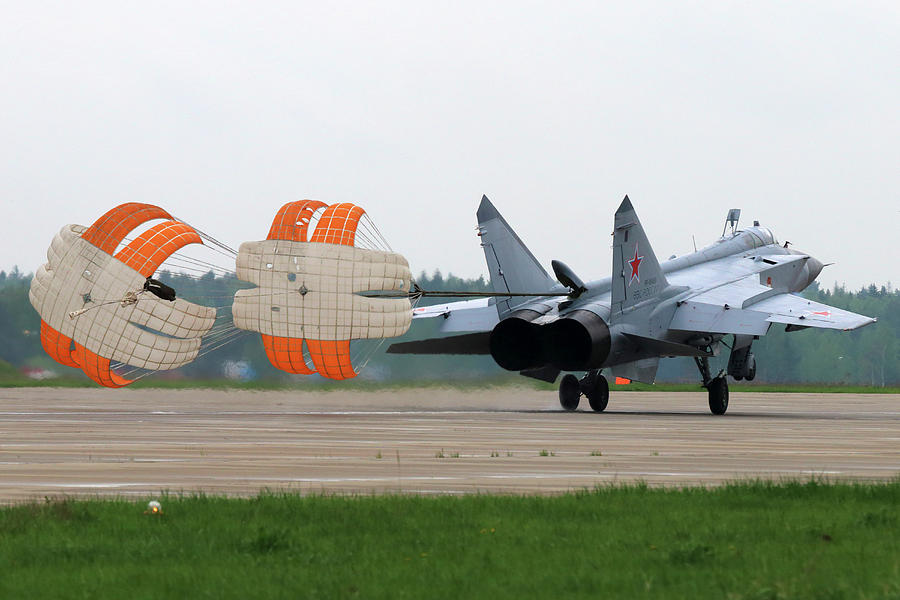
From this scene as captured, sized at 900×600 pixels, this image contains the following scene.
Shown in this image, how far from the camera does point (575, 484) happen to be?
562 inches

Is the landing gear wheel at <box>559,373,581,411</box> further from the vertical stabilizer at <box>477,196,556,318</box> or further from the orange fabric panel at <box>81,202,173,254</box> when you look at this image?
the orange fabric panel at <box>81,202,173,254</box>

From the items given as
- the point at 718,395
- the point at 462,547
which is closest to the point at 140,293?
the point at 718,395

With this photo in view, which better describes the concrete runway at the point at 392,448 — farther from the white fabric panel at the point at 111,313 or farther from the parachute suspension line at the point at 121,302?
the parachute suspension line at the point at 121,302

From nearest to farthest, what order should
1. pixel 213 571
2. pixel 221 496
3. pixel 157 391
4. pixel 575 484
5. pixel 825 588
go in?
pixel 825 588 < pixel 213 571 < pixel 221 496 < pixel 575 484 < pixel 157 391

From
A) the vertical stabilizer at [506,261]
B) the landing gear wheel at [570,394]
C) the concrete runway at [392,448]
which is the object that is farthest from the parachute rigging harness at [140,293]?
the landing gear wheel at [570,394]

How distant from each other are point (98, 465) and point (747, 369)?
2554 centimetres

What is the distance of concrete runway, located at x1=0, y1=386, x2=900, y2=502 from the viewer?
14.6 metres

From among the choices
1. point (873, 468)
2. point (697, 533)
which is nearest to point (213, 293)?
point (873, 468)

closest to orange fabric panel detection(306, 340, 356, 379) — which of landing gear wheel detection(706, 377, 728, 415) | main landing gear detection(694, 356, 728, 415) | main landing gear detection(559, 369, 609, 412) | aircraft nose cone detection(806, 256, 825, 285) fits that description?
main landing gear detection(559, 369, 609, 412)

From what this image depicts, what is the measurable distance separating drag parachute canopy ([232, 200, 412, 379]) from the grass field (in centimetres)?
1601

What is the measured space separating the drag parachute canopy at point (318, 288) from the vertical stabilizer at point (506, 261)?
11374 mm

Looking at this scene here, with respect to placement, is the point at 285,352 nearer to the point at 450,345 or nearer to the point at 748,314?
the point at 450,345

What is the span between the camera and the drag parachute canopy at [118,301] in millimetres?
27766

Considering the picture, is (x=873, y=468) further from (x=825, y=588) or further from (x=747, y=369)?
(x=747, y=369)
